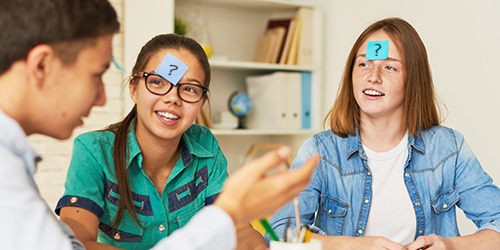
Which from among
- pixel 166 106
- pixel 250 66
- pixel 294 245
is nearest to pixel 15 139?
pixel 294 245

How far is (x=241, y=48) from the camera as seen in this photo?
3311mm

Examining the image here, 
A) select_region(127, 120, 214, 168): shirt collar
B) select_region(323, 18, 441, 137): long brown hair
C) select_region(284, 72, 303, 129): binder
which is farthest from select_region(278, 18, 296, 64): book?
select_region(127, 120, 214, 168): shirt collar

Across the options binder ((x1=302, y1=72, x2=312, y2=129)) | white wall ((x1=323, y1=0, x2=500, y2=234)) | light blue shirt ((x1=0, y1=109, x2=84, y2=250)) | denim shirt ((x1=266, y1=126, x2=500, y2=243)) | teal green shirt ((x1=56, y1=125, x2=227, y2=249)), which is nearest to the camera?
light blue shirt ((x1=0, y1=109, x2=84, y2=250))

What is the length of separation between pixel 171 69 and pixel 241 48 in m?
1.97

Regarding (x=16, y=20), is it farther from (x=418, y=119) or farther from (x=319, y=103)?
(x=319, y=103)

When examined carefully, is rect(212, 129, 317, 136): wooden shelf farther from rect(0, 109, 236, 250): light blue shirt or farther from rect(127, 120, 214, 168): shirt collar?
rect(0, 109, 236, 250): light blue shirt

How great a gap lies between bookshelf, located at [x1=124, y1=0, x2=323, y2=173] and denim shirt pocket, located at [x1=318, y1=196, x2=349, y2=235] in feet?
4.73

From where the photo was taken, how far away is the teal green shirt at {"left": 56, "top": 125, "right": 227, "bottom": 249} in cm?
127

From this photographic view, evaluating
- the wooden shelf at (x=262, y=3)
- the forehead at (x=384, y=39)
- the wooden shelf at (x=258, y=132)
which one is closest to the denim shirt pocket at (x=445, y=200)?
the forehead at (x=384, y=39)

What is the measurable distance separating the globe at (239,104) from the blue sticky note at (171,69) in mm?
1700

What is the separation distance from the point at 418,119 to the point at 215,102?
1743 millimetres

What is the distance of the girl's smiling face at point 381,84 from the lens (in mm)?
1613

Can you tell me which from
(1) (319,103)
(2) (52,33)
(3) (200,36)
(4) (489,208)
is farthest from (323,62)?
(2) (52,33)

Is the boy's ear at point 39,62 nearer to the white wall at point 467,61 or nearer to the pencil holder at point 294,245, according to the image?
Answer: the pencil holder at point 294,245
